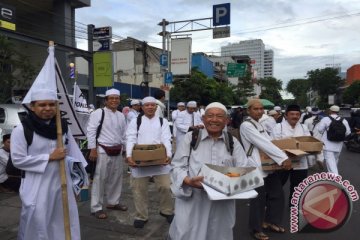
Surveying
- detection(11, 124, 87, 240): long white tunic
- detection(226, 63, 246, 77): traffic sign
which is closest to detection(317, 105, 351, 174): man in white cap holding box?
detection(11, 124, 87, 240): long white tunic

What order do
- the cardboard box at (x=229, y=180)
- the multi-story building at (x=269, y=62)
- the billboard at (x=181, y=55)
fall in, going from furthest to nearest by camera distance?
the multi-story building at (x=269, y=62)
the billboard at (x=181, y=55)
the cardboard box at (x=229, y=180)

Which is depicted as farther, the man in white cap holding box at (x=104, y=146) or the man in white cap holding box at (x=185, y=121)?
the man in white cap holding box at (x=185, y=121)

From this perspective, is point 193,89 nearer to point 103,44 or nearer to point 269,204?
point 103,44

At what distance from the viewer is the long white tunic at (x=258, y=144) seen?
493cm

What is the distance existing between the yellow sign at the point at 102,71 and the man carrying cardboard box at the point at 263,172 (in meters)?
13.3

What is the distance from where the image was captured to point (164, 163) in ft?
18.3

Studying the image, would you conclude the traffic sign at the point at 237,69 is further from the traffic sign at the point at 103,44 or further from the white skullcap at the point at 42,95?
the white skullcap at the point at 42,95

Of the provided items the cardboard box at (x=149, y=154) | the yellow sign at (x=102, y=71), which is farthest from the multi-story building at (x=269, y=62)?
the cardboard box at (x=149, y=154)

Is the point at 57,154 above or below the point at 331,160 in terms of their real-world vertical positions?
above

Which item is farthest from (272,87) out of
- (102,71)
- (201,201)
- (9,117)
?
(201,201)

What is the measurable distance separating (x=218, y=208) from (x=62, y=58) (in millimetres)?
20764

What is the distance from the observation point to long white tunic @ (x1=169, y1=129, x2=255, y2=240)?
3.45 m

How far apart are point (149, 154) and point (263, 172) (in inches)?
60.7

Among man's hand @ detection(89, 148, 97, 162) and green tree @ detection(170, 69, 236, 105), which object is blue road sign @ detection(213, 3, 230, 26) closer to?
man's hand @ detection(89, 148, 97, 162)
